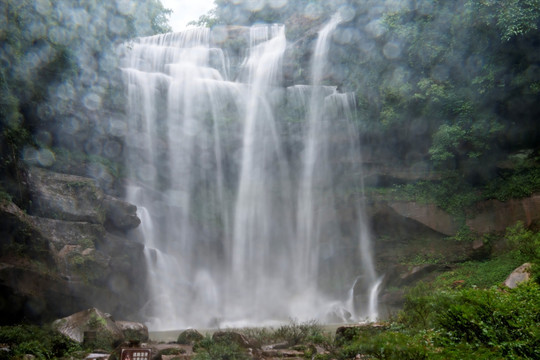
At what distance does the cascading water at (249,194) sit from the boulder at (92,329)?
6.13 metres

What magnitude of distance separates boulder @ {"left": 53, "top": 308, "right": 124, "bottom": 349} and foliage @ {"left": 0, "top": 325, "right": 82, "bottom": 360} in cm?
35

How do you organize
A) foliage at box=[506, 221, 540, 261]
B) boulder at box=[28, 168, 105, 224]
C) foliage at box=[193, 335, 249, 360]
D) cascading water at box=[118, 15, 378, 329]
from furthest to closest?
cascading water at box=[118, 15, 378, 329] → boulder at box=[28, 168, 105, 224] → foliage at box=[506, 221, 540, 261] → foliage at box=[193, 335, 249, 360]

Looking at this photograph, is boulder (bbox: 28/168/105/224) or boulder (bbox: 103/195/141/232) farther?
boulder (bbox: 103/195/141/232)

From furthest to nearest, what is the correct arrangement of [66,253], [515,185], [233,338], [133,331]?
[515,185]
[66,253]
[133,331]
[233,338]

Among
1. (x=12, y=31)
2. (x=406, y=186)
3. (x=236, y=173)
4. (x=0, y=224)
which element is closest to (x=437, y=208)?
(x=406, y=186)

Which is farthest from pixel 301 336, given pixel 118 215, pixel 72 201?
pixel 72 201

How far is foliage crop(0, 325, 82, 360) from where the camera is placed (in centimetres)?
853

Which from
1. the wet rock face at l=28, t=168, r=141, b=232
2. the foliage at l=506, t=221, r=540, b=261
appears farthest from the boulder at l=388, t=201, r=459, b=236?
the wet rock face at l=28, t=168, r=141, b=232

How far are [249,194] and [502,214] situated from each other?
12.1 meters

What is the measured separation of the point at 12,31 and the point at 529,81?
20497mm

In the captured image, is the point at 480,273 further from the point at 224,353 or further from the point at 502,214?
the point at 224,353

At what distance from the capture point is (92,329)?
10633 millimetres

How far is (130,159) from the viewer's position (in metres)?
21.5

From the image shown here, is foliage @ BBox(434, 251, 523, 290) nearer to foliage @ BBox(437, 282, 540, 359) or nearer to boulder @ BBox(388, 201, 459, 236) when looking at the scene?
boulder @ BBox(388, 201, 459, 236)
